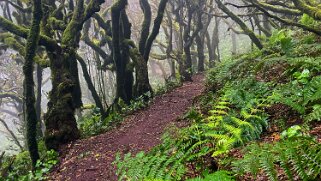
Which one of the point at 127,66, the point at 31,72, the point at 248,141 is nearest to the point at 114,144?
the point at 31,72

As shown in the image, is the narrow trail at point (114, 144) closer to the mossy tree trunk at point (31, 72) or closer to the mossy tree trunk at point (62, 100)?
the mossy tree trunk at point (62, 100)

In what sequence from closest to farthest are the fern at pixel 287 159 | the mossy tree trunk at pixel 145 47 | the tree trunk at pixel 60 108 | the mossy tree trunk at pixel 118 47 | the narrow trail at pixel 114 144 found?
the fern at pixel 287 159, the narrow trail at pixel 114 144, the tree trunk at pixel 60 108, the mossy tree trunk at pixel 118 47, the mossy tree trunk at pixel 145 47

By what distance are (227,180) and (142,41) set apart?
36.9 ft

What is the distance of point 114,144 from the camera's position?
26.9 feet

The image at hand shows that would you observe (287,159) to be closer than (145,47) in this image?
Yes

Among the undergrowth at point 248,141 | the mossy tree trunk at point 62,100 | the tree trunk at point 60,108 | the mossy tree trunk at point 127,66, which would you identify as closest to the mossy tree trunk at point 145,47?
the mossy tree trunk at point 127,66

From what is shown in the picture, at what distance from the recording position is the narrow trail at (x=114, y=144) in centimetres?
689

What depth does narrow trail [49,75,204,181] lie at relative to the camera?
6.89 m

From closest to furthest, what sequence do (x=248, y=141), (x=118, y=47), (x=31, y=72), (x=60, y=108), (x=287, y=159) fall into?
(x=287, y=159) < (x=248, y=141) < (x=31, y=72) < (x=60, y=108) < (x=118, y=47)

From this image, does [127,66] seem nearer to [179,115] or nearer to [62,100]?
[62,100]

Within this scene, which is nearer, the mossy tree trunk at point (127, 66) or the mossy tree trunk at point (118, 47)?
the mossy tree trunk at point (118, 47)

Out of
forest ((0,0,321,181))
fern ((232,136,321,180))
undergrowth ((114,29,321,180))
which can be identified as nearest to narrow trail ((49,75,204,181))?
forest ((0,0,321,181))

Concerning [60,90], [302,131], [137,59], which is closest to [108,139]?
Result: [60,90]

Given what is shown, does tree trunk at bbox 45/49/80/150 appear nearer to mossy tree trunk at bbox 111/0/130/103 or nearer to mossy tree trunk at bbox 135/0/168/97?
mossy tree trunk at bbox 111/0/130/103
